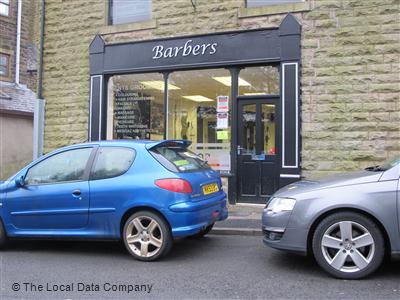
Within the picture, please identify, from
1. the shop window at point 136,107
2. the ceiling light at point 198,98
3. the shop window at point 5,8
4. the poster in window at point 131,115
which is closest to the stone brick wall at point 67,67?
the shop window at point 136,107

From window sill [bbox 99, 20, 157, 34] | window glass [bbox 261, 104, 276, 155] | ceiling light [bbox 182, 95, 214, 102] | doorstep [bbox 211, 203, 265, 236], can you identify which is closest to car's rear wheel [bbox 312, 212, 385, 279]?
doorstep [bbox 211, 203, 265, 236]

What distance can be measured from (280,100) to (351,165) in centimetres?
194

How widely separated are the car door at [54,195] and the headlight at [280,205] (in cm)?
238

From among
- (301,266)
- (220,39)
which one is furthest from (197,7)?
(301,266)

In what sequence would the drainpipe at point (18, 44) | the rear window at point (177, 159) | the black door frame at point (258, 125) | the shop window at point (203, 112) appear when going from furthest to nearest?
1. the drainpipe at point (18, 44)
2. the shop window at point (203, 112)
3. the black door frame at point (258, 125)
4. the rear window at point (177, 159)

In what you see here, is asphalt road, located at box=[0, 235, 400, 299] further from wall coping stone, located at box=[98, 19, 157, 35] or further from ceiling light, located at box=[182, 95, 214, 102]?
wall coping stone, located at box=[98, 19, 157, 35]

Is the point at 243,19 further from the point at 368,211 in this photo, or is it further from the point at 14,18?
the point at 14,18

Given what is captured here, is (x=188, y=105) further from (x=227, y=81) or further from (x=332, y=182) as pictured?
(x=332, y=182)

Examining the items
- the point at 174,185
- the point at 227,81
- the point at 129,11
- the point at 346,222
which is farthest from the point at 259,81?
the point at 346,222

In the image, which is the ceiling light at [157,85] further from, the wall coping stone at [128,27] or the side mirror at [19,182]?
the side mirror at [19,182]

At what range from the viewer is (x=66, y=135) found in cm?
1180

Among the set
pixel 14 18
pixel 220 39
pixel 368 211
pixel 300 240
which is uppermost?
pixel 14 18

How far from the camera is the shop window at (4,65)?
20.7 m

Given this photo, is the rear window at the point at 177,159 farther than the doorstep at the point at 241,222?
No
